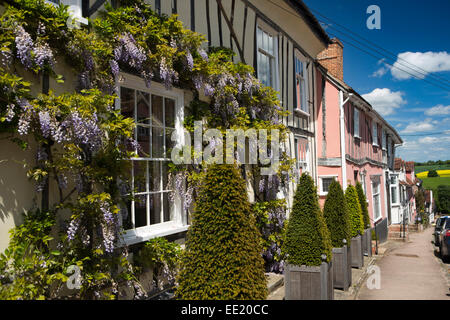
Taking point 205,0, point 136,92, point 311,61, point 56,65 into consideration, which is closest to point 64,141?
point 56,65

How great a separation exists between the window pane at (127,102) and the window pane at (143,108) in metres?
0.12

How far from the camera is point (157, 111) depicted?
195 inches

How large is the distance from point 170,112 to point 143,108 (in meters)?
0.59

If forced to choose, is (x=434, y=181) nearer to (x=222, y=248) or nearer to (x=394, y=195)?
(x=394, y=195)

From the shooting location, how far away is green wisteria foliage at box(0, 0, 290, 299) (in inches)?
122

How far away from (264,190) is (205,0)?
3.90 meters

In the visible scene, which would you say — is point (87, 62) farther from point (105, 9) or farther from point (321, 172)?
point (321, 172)

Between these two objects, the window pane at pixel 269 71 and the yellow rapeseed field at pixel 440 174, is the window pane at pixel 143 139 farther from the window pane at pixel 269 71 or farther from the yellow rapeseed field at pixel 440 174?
the yellow rapeseed field at pixel 440 174

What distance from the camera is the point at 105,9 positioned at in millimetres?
4188

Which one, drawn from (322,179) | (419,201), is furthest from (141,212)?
(419,201)

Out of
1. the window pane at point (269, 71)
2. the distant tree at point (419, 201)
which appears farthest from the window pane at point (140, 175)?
the distant tree at point (419, 201)

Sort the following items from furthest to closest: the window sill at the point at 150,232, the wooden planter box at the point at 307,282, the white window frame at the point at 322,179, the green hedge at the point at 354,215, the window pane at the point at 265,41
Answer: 1. the white window frame at the point at 322,179
2. the green hedge at the point at 354,215
3. the window pane at the point at 265,41
4. the wooden planter box at the point at 307,282
5. the window sill at the point at 150,232

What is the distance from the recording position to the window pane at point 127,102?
4.43 metres

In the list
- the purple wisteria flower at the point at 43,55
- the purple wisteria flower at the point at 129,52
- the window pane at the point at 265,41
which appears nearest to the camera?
the purple wisteria flower at the point at 43,55
